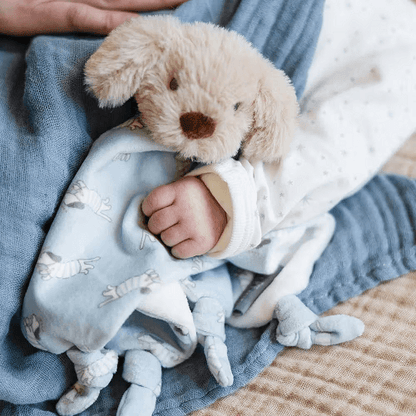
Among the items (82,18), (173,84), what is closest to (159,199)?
(173,84)

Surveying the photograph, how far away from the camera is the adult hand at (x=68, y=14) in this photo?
0.68 meters

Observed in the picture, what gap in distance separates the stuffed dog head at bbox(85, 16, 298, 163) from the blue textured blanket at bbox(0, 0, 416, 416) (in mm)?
99

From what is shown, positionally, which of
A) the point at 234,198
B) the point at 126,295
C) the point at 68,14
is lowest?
the point at 126,295

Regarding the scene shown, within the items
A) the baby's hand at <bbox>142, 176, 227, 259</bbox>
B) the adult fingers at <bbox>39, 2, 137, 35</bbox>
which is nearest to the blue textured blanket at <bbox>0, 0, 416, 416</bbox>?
the adult fingers at <bbox>39, 2, 137, 35</bbox>

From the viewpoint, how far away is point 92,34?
2.34ft

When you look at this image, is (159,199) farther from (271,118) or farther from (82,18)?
(82,18)

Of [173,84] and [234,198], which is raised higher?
[173,84]

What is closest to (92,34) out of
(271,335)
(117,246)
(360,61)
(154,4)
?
(154,4)

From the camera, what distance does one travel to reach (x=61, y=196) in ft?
2.07

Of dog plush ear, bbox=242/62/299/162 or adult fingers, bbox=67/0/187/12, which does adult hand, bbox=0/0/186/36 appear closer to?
adult fingers, bbox=67/0/187/12

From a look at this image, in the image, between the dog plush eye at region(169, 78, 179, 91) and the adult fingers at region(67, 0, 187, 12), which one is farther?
the adult fingers at region(67, 0, 187, 12)

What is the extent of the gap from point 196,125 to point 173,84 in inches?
2.4

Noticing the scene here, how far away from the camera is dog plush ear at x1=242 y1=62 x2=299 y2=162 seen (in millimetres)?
565

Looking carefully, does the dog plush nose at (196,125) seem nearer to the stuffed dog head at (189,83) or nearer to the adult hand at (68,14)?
the stuffed dog head at (189,83)
